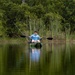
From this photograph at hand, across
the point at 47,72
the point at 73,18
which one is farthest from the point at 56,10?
the point at 47,72

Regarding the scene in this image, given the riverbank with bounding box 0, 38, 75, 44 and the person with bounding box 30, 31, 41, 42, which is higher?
the person with bounding box 30, 31, 41, 42

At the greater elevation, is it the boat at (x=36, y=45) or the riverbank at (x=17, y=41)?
the boat at (x=36, y=45)

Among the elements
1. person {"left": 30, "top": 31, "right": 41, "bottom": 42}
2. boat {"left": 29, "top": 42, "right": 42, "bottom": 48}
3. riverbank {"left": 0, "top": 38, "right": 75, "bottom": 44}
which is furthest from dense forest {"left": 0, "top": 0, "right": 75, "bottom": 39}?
boat {"left": 29, "top": 42, "right": 42, "bottom": 48}

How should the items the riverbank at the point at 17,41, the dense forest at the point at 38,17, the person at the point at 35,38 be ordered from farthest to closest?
the dense forest at the point at 38,17 → the riverbank at the point at 17,41 → the person at the point at 35,38

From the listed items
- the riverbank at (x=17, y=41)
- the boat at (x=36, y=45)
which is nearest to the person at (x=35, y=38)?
the boat at (x=36, y=45)

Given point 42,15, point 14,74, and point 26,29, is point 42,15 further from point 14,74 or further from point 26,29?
point 14,74

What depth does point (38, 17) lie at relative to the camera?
44.2m

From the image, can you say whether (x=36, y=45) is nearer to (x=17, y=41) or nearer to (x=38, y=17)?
(x=17, y=41)

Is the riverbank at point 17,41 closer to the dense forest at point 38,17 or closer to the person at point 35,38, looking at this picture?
the dense forest at point 38,17

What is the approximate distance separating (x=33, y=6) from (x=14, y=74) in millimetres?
32748

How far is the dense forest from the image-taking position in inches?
1523

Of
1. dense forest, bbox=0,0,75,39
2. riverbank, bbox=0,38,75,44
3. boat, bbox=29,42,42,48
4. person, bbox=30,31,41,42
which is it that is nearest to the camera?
boat, bbox=29,42,42,48

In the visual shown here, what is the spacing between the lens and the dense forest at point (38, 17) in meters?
38.7

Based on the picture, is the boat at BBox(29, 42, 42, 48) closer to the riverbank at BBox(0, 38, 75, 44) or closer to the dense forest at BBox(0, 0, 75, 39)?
the riverbank at BBox(0, 38, 75, 44)
